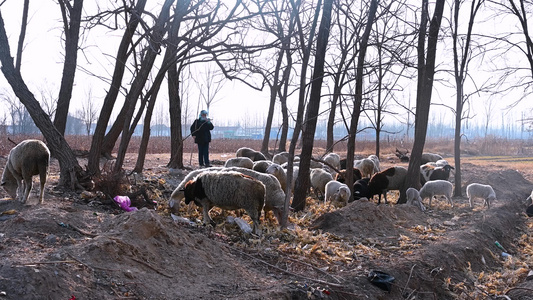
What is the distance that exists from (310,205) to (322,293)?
6.19 m

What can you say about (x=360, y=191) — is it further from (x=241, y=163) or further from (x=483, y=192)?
(x=241, y=163)

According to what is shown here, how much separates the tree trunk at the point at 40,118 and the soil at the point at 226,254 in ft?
1.37

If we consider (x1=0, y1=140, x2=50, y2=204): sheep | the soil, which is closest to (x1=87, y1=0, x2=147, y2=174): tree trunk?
the soil

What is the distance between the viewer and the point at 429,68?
12930 mm

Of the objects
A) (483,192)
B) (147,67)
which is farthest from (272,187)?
(483,192)

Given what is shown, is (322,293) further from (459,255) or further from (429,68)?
(429,68)

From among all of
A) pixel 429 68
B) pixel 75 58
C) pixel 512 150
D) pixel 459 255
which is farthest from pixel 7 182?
pixel 512 150

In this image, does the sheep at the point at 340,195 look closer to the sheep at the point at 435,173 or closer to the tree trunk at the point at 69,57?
the sheep at the point at 435,173

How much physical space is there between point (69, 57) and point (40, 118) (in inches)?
133

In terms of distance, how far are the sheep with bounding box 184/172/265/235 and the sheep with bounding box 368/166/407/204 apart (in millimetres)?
6152

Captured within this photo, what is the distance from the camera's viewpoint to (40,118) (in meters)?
9.38

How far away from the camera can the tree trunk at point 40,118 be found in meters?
9.14

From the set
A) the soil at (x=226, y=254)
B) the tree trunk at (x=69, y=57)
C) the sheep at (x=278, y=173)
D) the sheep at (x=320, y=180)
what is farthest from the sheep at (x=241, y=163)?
the tree trunk at (x=69, y=57)

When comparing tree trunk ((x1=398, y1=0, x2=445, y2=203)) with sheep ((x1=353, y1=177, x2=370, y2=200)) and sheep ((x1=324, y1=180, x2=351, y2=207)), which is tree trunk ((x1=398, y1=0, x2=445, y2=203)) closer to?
sheep ((x1=353, y1=177, x2=370, y2=200))
